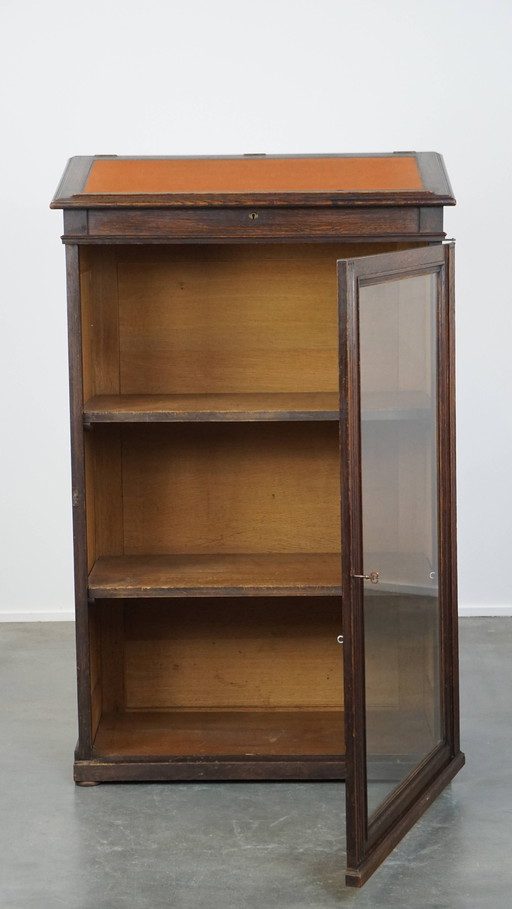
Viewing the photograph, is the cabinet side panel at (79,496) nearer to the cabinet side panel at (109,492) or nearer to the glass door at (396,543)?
the cabinet side panel at (109,492)

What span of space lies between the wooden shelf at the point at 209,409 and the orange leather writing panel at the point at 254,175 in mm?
735

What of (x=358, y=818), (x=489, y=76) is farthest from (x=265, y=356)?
(x=489, y=76)

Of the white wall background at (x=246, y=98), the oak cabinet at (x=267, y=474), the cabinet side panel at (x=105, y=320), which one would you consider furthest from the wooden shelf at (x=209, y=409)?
the white wall background at (x=246, y=98)

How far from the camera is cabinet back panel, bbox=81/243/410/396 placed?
→ 15.5ft

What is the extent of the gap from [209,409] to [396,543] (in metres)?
0.87

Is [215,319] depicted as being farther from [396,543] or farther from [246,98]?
[246,98]

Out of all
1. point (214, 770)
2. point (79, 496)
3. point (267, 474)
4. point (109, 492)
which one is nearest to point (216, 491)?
point (267, 474)

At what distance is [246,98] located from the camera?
20.2 ft

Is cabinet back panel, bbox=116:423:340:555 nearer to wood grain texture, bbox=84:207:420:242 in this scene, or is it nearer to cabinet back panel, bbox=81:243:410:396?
cabinet back panel, bbox=81:243:410:396

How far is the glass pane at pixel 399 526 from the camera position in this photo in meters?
3.66

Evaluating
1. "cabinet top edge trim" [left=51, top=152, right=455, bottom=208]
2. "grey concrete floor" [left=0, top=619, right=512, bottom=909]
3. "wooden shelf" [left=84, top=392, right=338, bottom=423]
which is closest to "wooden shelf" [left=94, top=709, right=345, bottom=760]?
"grey concrete floor" [left=0, top=619, right=512, bottom=909]

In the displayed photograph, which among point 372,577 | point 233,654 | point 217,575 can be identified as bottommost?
point 233,654

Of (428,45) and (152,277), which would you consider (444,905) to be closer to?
(152,277)

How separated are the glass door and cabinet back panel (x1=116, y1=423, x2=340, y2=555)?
2.51 ft
